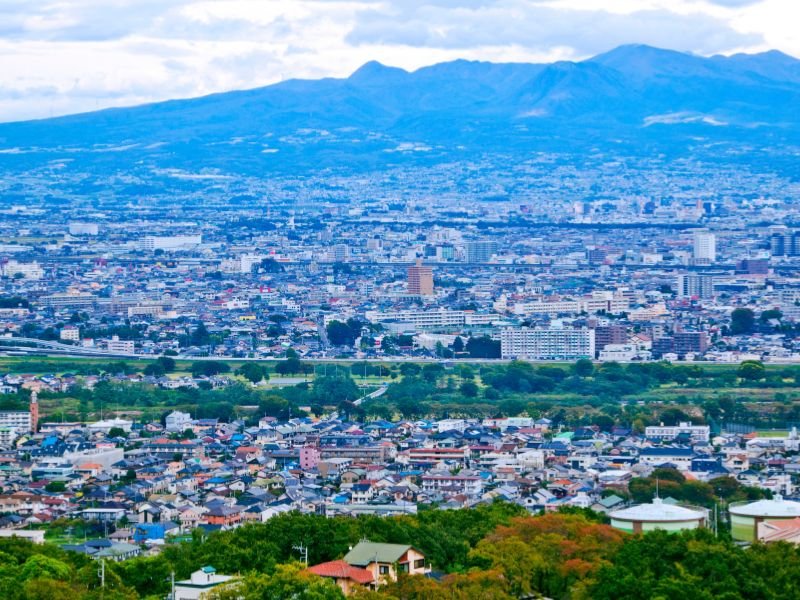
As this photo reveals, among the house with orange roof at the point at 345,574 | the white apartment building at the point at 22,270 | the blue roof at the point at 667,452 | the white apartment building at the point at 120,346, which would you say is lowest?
the white apartment building at the point at 120,346

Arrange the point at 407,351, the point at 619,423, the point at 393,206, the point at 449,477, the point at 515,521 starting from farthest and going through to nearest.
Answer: the point at 393,206
the point at 407,351
the point at 619,423
the point at 449,477
the point at 515,521

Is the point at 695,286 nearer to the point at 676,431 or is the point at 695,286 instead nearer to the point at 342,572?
the point at 676,431

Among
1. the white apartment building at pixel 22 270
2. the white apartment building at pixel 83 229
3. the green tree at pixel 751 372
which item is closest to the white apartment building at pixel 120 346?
the green tree at pixel 751 372

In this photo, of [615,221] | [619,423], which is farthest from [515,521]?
[615,221]

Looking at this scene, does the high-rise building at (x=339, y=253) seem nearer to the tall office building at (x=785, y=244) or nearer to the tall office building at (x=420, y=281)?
the tall office building at (x=420, y=281)

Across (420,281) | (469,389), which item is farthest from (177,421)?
(420,281)

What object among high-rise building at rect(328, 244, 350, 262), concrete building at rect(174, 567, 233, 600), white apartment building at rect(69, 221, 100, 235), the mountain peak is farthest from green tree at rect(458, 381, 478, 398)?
the mountain peak

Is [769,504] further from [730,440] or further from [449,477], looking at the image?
[730,440]
